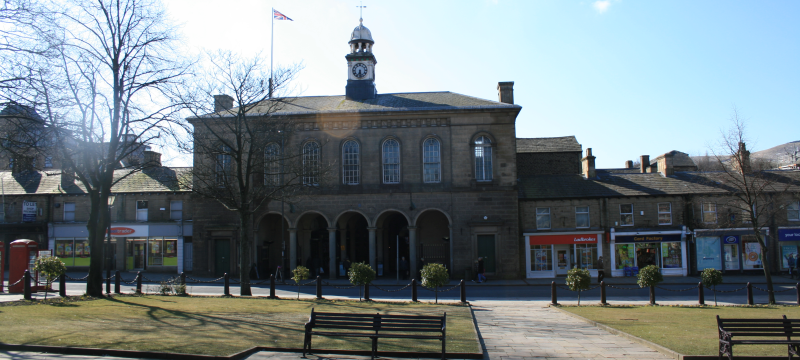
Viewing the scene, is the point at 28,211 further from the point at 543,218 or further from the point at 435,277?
the point at 543,218

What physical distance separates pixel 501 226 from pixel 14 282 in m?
23.4

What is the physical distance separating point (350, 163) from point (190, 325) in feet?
63.6

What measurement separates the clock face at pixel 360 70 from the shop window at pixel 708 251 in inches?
915

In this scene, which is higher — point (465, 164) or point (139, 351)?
point (465, 164)

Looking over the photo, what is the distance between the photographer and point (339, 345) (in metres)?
10.1

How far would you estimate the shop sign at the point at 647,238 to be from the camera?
99.5 feet

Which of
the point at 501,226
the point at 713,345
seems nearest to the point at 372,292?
the point at 501,226

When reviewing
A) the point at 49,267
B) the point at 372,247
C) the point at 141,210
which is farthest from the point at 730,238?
the point at 141,210

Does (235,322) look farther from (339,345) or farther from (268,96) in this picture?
(268,96)

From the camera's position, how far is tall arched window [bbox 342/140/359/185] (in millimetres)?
30609

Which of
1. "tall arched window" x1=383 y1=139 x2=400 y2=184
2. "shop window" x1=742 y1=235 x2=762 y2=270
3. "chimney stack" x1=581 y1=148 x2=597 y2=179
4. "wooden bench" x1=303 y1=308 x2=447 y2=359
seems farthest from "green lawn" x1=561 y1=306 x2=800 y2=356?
"chimney stack" x1=581 y1=148 x2=597 y2=179

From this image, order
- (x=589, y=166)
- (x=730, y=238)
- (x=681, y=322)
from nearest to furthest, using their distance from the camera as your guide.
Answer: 1. (x=681, y=322)
2. (x=730, y=238)
3. (x=589, y=166)

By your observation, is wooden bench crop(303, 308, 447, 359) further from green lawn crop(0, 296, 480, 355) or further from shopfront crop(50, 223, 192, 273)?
shopfront crop(50, 223, 192, 273)

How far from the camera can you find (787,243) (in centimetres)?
3073
